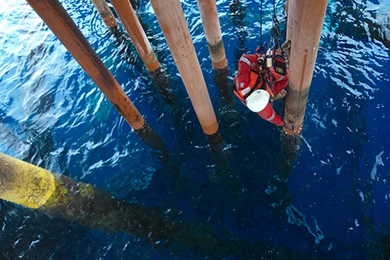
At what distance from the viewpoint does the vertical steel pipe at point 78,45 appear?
337 cm

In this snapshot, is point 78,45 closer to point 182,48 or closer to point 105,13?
point 182,48

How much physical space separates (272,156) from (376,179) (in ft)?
6.71

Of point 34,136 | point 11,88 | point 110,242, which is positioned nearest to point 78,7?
point 11,88

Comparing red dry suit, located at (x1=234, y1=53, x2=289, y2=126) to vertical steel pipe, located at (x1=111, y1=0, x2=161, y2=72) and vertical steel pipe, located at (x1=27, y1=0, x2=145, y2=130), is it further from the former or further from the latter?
vertical steel pipe, located at (x1=111, y1=0, x2=161, y2=72)

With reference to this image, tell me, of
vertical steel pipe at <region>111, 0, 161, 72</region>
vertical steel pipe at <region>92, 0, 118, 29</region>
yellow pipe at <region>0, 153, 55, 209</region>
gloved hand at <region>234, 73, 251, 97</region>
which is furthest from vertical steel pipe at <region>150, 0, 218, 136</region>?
vertical steel pipe at <region>92, 0, 118, 29</region>

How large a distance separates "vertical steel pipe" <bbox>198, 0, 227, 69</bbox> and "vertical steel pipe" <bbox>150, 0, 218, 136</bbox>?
2.23m

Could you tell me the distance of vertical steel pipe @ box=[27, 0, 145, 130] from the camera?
3371mm

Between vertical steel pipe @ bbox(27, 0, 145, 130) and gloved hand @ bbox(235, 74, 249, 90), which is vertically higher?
vertical steel pipe @ bbox(27, 0, 145, 130)

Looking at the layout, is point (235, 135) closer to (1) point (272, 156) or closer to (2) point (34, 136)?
(1) point (272, 156)

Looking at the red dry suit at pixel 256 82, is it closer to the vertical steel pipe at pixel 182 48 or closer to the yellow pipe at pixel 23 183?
the vertical steel pipe at pixel 182 48

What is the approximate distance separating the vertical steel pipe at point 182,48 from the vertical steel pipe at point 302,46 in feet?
4.38

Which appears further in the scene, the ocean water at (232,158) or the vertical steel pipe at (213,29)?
the vertical steel pipe at (213,29)

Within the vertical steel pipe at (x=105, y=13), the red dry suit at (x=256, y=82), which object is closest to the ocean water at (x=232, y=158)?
the red dry suit at (x=256, y=82)

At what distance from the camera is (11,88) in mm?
9539
